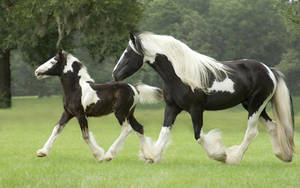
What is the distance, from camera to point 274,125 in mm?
10305

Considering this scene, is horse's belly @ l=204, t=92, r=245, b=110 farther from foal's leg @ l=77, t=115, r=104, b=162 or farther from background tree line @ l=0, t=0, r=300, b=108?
background tree line @ l=0, t=0, r=300, b=108

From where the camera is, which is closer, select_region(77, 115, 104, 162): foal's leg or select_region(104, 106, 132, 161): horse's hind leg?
select_region(77, 115, 104, 162): foal's leg

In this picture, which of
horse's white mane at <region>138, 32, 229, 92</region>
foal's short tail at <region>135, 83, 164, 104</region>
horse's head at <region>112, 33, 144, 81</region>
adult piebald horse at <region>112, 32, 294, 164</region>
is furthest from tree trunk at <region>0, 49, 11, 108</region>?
horse's white mane at <region>138, 32, 229, 92</region>

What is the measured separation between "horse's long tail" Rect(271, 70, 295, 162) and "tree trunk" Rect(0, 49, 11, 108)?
2202 cm

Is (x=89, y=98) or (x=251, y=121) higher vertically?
(x=251, y=121)

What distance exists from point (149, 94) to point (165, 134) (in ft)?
4.87

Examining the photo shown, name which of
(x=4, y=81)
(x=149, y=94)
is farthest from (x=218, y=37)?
(x=149, y=94)

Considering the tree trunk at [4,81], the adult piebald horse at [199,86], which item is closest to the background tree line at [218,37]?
the tree trunk at [4,81]

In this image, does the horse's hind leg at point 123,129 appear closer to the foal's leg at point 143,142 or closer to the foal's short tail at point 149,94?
the foal's leg at point 143,142

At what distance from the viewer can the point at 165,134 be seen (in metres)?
9.54

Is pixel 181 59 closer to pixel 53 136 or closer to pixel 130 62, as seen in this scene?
pixel 130 62

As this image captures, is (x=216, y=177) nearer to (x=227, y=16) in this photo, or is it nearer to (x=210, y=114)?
(x=210, y=114)

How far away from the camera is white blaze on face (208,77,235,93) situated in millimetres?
9578

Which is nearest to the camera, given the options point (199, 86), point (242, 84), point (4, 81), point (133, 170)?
point (133, 170)
